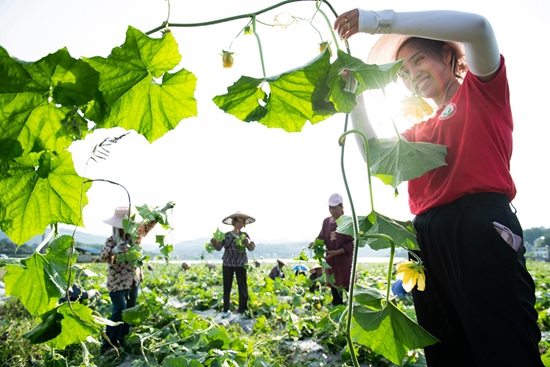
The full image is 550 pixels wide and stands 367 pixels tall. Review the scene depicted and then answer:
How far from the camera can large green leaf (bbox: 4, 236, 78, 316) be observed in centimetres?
76

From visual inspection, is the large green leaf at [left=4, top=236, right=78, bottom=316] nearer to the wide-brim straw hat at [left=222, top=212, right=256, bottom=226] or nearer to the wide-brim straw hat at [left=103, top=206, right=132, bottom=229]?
the wide-brim straw hat at [left=103, top=206, right=132, bottom=229]

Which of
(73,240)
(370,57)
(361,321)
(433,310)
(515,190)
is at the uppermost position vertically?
(370,57)

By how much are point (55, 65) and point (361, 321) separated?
70 centimetres

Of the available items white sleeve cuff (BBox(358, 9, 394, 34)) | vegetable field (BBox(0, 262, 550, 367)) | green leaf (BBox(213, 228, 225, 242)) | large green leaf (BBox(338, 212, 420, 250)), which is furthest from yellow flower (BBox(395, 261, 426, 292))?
green leaf (BBox(213, 228, 225, 242))

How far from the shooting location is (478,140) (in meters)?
1.10

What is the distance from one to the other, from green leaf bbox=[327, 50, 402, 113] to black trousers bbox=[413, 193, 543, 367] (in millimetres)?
789

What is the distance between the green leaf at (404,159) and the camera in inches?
25.3

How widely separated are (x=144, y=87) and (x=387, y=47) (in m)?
1.10

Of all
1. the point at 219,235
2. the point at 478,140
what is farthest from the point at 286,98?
the point at 219,235

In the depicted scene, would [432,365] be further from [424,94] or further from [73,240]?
[73,240]

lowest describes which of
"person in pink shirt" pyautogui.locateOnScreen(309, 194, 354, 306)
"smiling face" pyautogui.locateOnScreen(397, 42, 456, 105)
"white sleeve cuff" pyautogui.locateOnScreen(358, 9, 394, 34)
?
"person in pink shirt" pyautogui.locateOnScreen(309, 194, 354, 306)

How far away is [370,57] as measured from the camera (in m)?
1.41

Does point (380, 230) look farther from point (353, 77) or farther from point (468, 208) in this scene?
point (468, 208)

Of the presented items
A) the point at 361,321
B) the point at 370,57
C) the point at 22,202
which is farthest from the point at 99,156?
the point at 370,57
